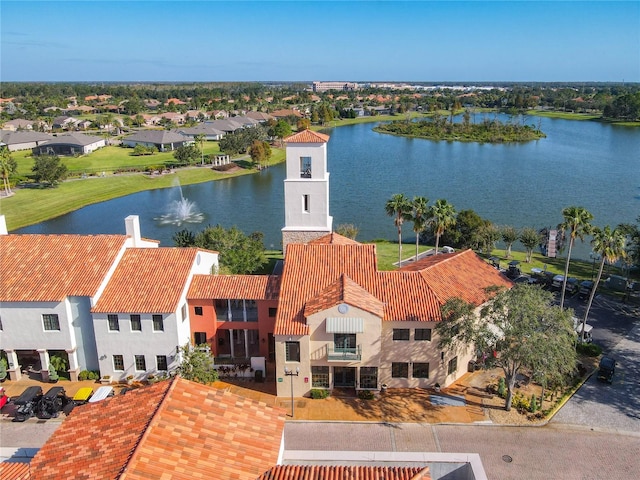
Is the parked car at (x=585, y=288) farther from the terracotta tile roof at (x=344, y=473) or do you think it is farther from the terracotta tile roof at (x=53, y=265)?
the terracotta tile roof at (x=53, y=265)

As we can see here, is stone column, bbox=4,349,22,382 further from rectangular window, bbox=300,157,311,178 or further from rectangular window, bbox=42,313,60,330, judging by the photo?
rectangular window, bbox=300,157,311,178

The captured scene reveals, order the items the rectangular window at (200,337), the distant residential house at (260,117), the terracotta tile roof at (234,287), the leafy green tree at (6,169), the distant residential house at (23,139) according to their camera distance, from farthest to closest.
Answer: the distant residential house at (260,117)
the distant residential house at (23,139)
the leafy green tree at (6,169)
the rectangular window at (200,337)
the terracotta tile roof at (234,287)

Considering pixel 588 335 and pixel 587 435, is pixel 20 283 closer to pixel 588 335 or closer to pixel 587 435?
pixel 587 435

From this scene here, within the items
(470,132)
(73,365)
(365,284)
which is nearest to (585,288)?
(365,284)

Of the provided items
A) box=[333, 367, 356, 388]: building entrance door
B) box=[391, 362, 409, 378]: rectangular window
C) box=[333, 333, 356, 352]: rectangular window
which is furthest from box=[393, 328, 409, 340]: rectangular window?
box=[333, 367, 356, 388]: building entrance door

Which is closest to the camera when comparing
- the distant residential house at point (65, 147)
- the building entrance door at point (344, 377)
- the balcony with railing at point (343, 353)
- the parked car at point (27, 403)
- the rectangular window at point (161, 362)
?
the parked car at point (27, 403)

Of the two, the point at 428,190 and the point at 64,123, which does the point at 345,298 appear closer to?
the point at 428,190

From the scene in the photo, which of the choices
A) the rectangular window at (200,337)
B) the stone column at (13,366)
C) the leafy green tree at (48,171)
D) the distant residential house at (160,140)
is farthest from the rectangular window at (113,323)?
the distant residential house at (160,140)
